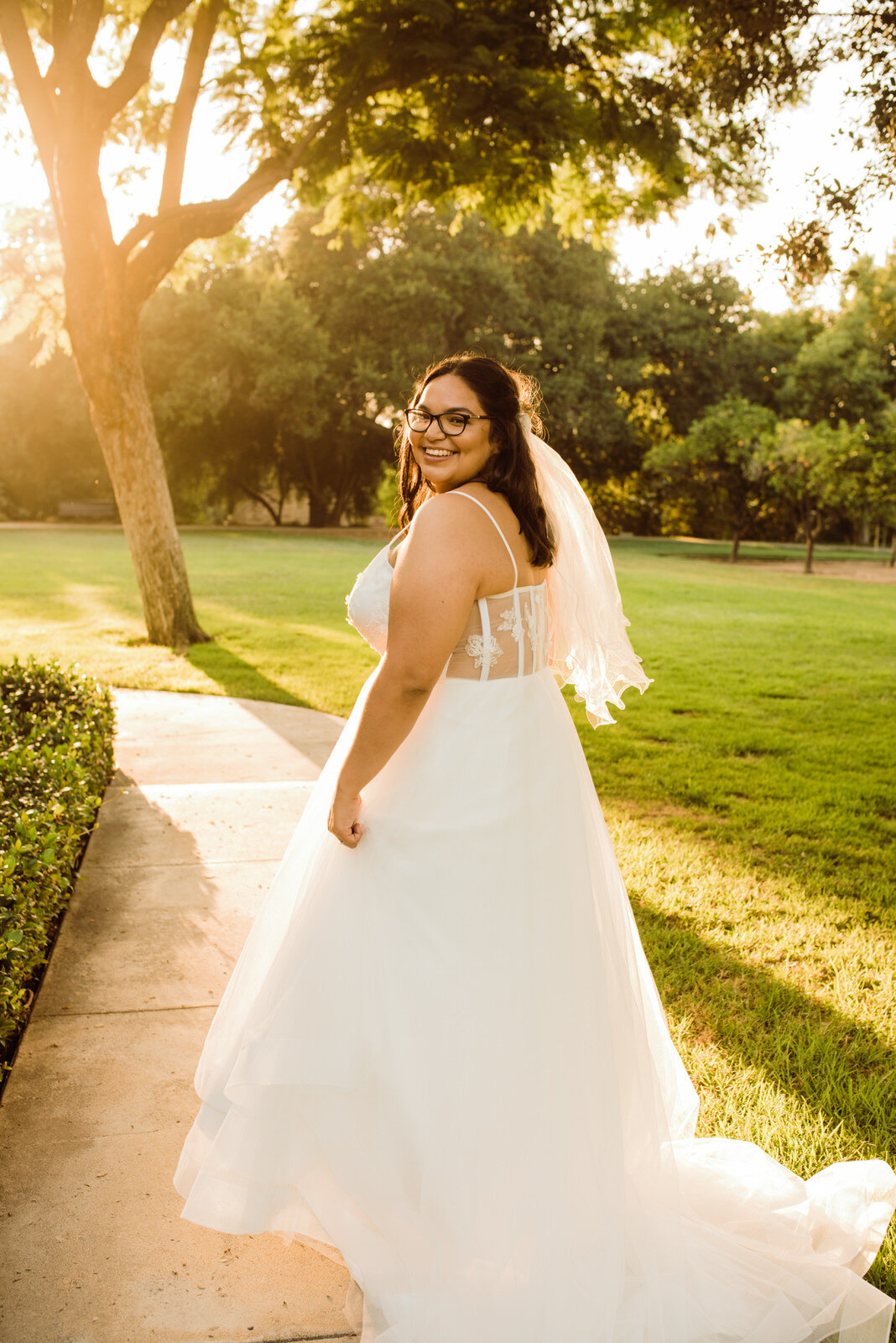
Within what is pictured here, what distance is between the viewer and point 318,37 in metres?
8.98

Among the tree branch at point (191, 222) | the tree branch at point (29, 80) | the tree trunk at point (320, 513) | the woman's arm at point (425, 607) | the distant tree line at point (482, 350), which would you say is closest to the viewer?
the woman's arm at point (425, 607)

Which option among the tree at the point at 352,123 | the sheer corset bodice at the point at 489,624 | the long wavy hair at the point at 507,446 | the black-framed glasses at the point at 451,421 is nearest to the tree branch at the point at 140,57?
the tree at the point at 352,123

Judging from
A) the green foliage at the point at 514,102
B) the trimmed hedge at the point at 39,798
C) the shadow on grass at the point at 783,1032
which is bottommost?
the shadow on grass at the point at 783,1032

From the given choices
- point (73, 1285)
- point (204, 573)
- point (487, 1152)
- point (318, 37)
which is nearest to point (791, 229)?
point (318, 37)

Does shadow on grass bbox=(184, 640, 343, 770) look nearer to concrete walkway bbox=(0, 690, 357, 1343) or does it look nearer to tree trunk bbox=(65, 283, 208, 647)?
tree trunk bbox=(65, 283, 208, 647)

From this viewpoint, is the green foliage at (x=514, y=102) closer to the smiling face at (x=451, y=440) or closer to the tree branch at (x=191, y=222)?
the tree branch at (x=191, y=222)

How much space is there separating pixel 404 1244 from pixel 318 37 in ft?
33.9

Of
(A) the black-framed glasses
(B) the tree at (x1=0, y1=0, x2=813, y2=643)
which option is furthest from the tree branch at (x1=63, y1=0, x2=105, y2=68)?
(A) the black-framed glasses

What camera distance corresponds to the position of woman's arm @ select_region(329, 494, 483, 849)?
1899mm

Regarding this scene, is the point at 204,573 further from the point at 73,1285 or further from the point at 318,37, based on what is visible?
the point at 73,1285

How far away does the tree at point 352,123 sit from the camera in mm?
8211

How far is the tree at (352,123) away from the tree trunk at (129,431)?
0.02m

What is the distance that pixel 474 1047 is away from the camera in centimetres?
200

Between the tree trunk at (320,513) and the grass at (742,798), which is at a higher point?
the tree trunk at (320,513)
